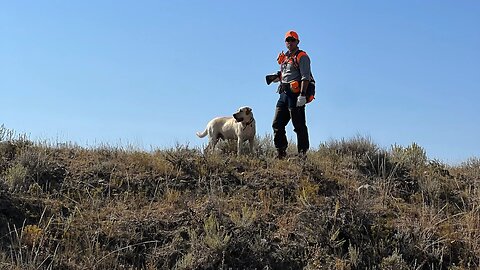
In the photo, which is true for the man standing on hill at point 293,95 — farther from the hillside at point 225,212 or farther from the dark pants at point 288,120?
the hillside at point 225,212

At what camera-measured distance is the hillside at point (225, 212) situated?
6160mm

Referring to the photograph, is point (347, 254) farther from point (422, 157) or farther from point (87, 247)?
point (422, 157)

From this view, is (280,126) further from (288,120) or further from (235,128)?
(235,128)

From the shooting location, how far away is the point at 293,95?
9492 millimetres

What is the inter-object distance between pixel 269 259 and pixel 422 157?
4.23 metres

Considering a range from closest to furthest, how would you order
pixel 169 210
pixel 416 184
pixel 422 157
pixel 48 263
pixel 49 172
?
pixel 48 263, pixel 169 210, pixel 49 172, pixel 416 184, pixel 422 157

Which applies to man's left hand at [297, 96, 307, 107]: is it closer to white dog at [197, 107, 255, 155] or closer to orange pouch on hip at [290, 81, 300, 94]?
orange pouch on hip at [290, 81, 300, 94]

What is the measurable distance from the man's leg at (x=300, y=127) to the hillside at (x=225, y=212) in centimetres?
61

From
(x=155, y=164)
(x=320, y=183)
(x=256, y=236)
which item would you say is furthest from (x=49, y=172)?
(x=320, y=183)

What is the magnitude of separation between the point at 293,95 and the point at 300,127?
0.51m

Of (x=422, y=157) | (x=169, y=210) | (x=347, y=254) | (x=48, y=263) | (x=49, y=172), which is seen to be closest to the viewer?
(x=48, y=263)

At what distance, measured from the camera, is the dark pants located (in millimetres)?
9422

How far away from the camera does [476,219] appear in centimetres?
709

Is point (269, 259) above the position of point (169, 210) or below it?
below
